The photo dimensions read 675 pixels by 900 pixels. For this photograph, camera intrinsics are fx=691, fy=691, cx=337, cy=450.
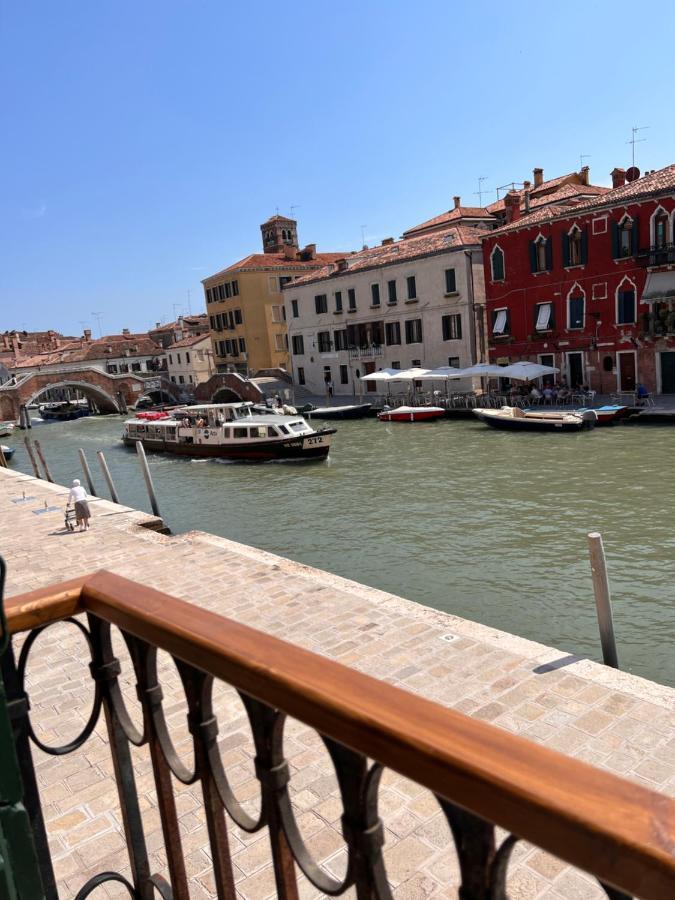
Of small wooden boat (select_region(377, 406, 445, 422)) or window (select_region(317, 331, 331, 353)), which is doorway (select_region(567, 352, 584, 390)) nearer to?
small wooden boat (select_region(377, 406, 445, 422))

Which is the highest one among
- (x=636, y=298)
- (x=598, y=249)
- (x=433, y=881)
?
(x=598, y=249)

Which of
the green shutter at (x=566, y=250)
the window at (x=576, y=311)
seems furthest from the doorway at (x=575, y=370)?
the green shutter at (x=566, y=250)

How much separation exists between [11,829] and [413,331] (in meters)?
38.8

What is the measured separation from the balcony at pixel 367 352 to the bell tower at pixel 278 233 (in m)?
22.6

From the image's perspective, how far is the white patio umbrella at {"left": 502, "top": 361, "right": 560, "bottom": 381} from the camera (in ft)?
99.0

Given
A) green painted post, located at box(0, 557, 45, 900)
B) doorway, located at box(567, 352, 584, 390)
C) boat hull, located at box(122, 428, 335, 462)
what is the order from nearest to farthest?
green painted post, located at box(0, 557, 45, 900) < boat hull, located at box(122, 428, 335, 462) < doorway, located at box(567, 352, 584, 390)

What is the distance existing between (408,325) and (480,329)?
4.63 metres

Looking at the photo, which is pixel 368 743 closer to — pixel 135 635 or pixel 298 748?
pixel 135 635

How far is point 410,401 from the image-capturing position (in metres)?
36.5

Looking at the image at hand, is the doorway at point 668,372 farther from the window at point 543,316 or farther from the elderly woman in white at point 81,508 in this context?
the elderly woman in white at point 81,508

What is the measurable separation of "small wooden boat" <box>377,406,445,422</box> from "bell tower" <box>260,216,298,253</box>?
33.4m

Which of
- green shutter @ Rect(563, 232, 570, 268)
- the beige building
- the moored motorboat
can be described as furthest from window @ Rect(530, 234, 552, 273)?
the beige building

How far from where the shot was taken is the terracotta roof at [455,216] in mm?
43550

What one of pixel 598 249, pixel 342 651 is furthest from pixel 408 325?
pixel 342 651
